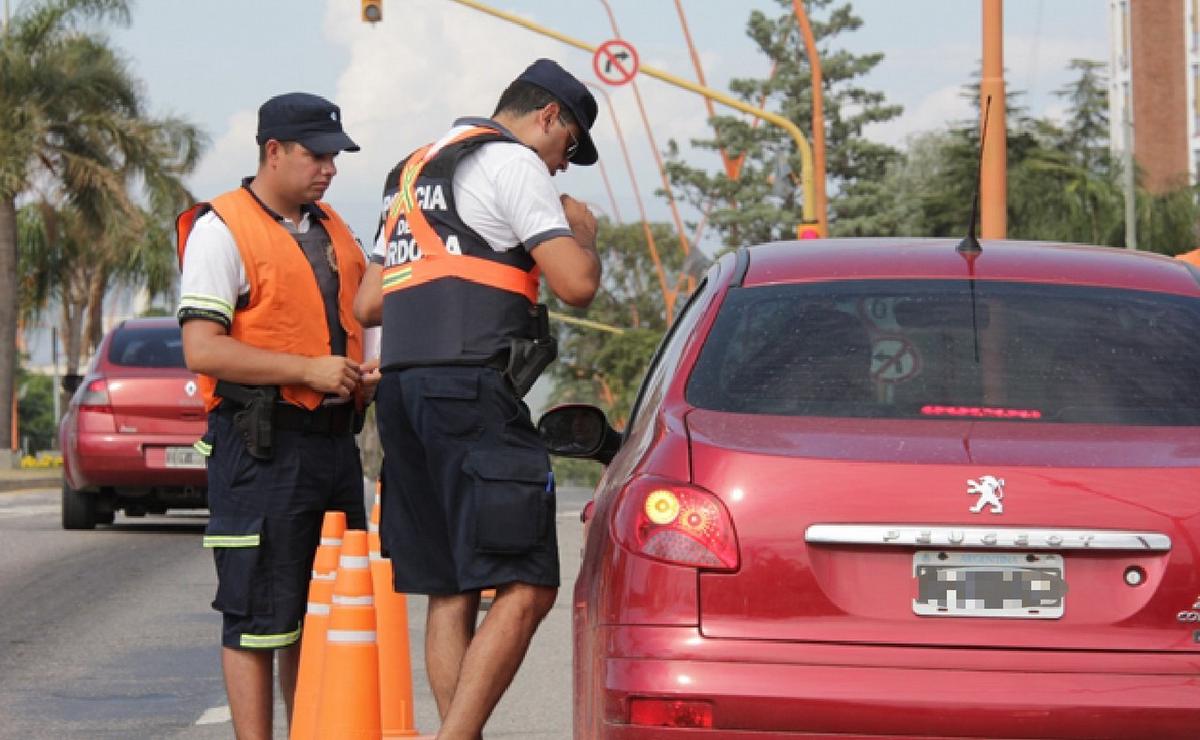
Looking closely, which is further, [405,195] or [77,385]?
[77,385]

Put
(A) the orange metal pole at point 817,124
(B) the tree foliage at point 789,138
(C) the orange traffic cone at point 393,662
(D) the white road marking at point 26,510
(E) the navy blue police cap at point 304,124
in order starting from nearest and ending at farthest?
(E) the navy blue police cap at point 304,124
(C) the orange traffic cone at point 393,662
(D) the white road marking at point 26,510
(A) the orange metal pole at point 817,124
(B) the tree foliage at point 789,138

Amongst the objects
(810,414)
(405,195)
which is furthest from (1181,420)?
(405,195)

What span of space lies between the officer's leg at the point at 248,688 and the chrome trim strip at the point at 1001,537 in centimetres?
217

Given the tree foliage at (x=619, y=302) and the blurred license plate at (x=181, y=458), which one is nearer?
the blurred license plate at (x=181, y=458)

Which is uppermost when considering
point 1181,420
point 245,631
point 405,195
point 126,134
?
point 126,134

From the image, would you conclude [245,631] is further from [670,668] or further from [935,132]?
[935,132]

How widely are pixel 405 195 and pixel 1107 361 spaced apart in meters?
1.80

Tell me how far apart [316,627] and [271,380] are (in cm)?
116

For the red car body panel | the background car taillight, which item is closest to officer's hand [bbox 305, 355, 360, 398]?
the background car taillight

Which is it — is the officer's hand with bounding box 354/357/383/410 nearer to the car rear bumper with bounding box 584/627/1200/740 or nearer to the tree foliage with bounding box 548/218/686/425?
the car rear bumper with bounding box 584/627/1200/740

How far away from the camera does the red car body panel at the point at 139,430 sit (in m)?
17.3

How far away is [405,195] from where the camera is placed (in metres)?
5.89

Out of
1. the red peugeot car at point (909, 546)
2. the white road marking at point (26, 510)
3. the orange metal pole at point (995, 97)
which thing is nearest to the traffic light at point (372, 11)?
the white road marking at point (26, 510)

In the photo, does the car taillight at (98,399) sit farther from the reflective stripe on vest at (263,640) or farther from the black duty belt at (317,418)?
the reflective stripe on vest at (263,640)
